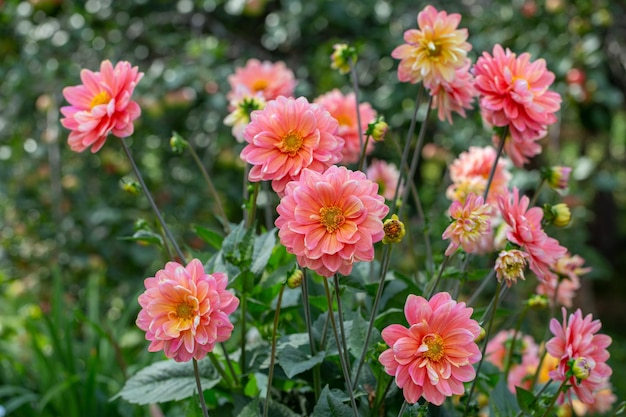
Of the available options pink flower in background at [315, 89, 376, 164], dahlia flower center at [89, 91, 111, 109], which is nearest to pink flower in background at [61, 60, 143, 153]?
dahlia flower center at [89, 91, 111, 109]

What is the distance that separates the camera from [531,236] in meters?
0.68

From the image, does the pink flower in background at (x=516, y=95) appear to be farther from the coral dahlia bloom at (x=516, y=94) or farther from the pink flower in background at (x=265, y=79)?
the pink flower in background at (x=265, y=79)

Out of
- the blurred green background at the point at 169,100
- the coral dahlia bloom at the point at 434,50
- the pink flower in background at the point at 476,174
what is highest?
the coral dahlia bloom at the point at 434,50

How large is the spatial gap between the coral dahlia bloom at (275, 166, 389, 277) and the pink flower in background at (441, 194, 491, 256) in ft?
0.39

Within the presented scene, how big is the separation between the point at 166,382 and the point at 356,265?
265mm

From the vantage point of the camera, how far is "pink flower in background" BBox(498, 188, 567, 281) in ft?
2.24

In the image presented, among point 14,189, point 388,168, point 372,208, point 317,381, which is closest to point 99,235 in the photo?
point 14,189

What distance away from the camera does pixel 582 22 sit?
1928 mm

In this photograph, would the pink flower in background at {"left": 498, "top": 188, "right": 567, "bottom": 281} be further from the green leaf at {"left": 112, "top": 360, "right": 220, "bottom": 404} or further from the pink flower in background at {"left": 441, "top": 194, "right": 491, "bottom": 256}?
the green leaf at {"left": 112, "top": 360, "right": 220, "bottom": 404}

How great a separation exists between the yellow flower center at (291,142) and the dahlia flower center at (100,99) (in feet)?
0.79

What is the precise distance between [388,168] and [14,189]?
1494 mm

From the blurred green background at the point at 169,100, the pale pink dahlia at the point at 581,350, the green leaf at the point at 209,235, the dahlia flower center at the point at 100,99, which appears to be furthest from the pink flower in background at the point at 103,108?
the blurred green background at the point at 169,100

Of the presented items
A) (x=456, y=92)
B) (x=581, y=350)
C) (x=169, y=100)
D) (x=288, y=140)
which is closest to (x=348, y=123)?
(x=456, y=92)

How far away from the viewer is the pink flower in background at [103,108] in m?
0.75
